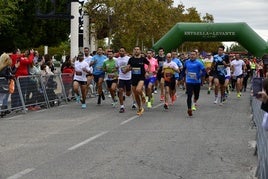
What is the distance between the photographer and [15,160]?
8758 mm

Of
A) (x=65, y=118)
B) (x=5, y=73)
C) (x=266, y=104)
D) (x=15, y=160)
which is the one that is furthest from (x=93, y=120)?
(x=266, y=104)

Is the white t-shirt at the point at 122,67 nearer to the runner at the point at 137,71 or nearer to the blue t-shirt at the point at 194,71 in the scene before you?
the runner at the point at 137,71

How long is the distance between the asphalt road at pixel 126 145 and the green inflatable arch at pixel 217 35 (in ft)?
54.4

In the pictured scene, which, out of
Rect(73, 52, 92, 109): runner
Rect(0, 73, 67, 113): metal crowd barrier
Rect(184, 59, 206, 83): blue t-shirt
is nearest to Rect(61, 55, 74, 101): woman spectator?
Rect(0, 73, 67, 113): metal crowd barrier

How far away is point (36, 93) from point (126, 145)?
7.55 m

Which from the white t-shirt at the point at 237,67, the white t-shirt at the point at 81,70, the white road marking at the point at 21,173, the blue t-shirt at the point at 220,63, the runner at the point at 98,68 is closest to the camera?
the white road marking at the point at 21,173

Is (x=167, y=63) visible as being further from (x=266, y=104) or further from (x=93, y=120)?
(x=266, y=104)

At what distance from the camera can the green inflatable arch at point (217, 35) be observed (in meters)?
32.2

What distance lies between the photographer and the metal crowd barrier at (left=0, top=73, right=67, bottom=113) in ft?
52.0

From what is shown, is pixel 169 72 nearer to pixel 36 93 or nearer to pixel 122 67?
pixel 122 67

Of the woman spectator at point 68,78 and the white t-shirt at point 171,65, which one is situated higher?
the white t-shirt at point 171,65

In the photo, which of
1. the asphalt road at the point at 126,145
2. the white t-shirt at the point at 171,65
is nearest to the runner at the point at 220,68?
the white t-shirt at the point at 171,65

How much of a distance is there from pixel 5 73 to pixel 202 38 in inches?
773

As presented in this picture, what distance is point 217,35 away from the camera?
1291 inches
